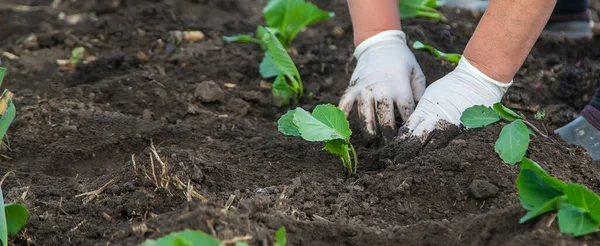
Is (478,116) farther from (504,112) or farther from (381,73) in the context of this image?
(381,73)

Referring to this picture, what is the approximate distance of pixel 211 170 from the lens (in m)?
2.01

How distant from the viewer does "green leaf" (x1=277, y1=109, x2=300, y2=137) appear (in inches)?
81.8

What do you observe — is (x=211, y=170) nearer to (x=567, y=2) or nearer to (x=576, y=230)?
(x=576, y=230)

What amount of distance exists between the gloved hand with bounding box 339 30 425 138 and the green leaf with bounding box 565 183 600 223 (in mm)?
840

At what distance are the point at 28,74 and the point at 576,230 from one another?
2242 millimetres

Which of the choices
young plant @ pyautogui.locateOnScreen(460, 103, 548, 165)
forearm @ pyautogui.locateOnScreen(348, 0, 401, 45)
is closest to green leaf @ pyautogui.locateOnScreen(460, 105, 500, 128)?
young plant @ pyautogui.locateOnScreen(460, 103, 548, 165)

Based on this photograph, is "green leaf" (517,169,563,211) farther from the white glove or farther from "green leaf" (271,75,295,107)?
"green leaf" (271,75,295,107)

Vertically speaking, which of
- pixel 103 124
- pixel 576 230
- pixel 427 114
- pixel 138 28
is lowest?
pixel 138 28

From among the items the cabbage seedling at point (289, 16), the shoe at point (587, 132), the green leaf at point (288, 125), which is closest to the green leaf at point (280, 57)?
the cabbage seedling at point (289, 16)

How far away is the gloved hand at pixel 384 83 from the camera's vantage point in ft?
7.60

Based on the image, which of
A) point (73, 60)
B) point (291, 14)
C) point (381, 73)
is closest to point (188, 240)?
point (381, 73)

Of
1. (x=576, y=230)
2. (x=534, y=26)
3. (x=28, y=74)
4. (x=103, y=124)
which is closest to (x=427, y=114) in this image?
(x=534, y=26)

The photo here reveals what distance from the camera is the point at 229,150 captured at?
229cm

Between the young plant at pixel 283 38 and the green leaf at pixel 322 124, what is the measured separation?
57 cm
